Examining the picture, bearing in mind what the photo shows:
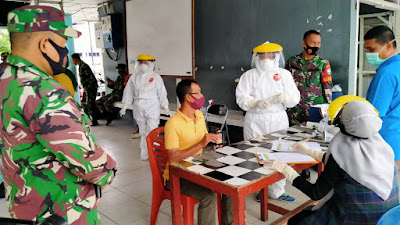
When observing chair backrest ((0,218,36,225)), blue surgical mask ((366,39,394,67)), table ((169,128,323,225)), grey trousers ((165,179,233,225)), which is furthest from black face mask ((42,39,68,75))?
blue surgical mask ((366,39,394,67))

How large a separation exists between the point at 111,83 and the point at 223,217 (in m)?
5.76

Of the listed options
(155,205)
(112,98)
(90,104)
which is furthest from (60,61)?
(90,104)

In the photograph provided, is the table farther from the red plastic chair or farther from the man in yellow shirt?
the red plastic chair

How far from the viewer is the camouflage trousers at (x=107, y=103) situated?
7297 millimetres

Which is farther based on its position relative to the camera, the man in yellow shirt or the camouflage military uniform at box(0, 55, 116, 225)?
the man in yellow shirt

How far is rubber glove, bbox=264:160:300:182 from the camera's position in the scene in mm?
1888

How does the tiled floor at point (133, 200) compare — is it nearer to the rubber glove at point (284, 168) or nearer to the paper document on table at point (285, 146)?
the paper document on table at point (285, 146)

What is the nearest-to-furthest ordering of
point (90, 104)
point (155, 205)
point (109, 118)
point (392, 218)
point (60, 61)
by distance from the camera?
point (392, 218) < point (60, 61) < point (155, 205) < point (90, 104) < point (109, 118)

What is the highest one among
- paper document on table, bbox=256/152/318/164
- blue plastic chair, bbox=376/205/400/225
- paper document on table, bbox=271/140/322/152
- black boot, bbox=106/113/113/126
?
blue plastic chair, bbox=376/205/400/225

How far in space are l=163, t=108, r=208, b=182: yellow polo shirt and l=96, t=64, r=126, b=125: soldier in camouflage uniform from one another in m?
4.88

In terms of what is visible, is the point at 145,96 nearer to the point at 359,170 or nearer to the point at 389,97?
the point at 389,97

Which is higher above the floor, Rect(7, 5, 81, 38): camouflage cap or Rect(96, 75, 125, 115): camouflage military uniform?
Rect(7, 5, 81, 38): camouflage cap

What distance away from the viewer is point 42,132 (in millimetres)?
1172

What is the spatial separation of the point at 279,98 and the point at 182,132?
110 cm
